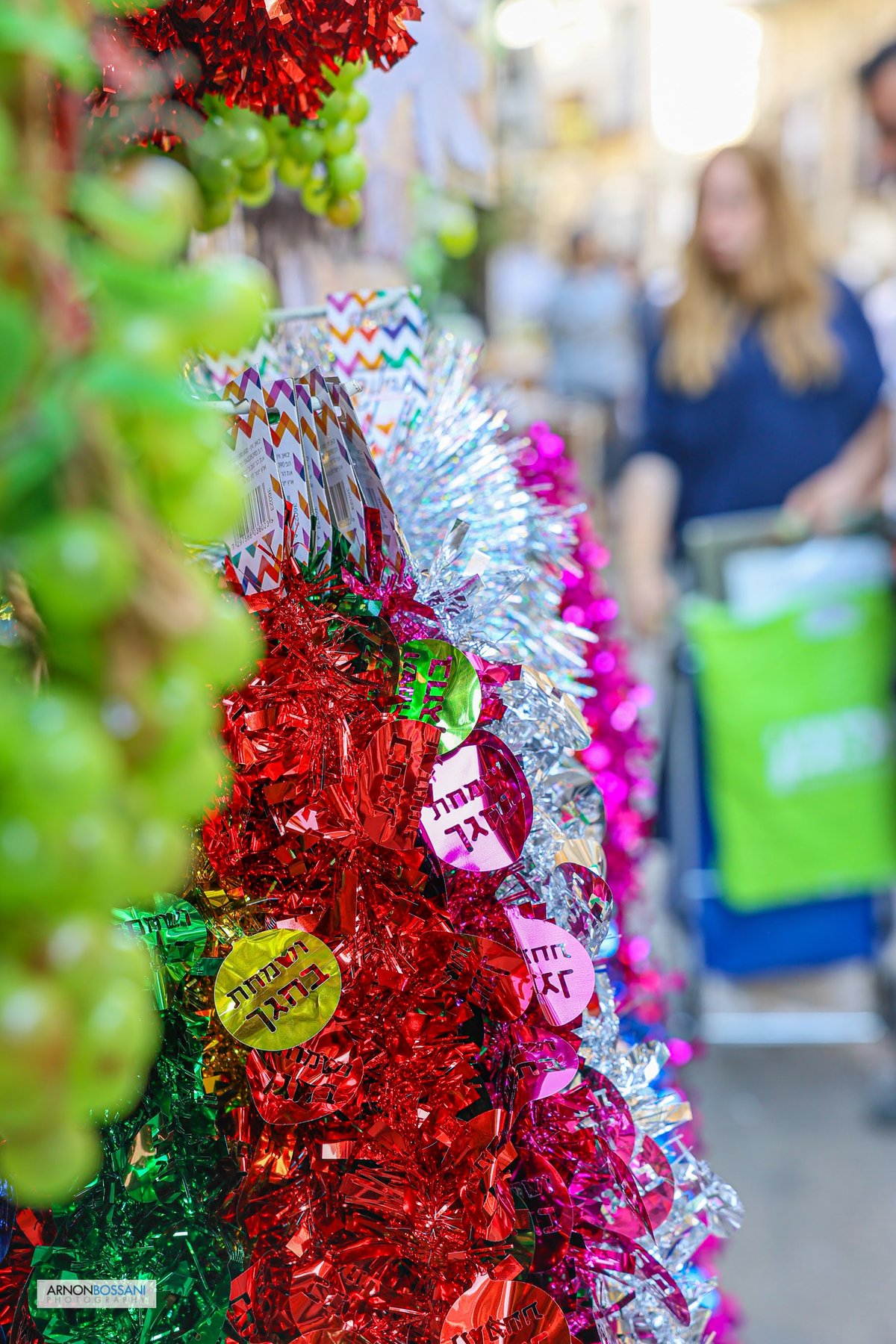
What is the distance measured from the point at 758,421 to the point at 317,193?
1635mm

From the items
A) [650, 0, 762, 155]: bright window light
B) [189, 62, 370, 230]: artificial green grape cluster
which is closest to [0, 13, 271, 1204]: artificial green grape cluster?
[189, 62, 370, 230]: artificial green grape cluster

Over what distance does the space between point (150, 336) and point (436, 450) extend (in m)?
0.36

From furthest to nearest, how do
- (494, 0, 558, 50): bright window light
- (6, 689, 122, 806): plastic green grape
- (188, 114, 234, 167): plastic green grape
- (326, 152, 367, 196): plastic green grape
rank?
(494, 0, 558, 50): bright window light
(326, 152, 367, 196): plastic green grape
(188, 114, 234, 167): plastic green grape
(6, 689, 122, 806): plastic green grape

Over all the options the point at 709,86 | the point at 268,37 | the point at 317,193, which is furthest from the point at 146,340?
the point at 709,86

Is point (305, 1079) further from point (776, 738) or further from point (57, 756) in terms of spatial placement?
point (776, 738)

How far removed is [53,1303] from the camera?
0.42 meters

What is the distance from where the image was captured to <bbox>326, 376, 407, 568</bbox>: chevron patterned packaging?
1.41ft

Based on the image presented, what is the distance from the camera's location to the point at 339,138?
648 mm

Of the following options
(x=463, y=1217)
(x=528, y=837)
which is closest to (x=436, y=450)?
(x=528, y=837)

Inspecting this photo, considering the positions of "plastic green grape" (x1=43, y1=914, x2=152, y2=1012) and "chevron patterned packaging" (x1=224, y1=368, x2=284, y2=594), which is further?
"chevron patterned packaging" (x1=224, y1=368, x2=284, y2=594)

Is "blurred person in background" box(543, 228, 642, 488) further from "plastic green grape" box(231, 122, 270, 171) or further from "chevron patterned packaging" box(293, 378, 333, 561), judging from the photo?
Answer: "chevron patterned packaging" box(293, 378, 333, 561)

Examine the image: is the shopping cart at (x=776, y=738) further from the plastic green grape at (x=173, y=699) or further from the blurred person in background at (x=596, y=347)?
the blurred person in background at (x=596, y=347)

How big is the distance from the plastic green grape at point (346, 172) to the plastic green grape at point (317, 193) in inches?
0.4

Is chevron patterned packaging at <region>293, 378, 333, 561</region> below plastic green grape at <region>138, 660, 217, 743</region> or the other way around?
the other way around
